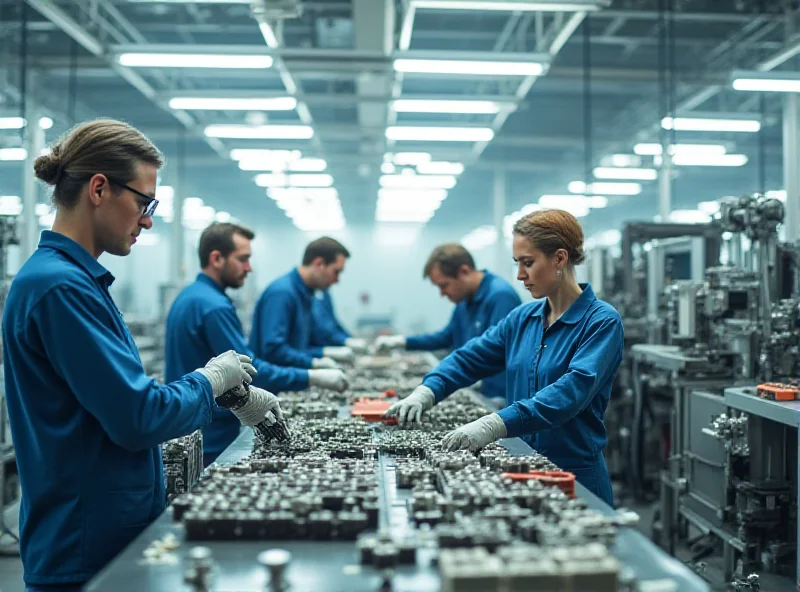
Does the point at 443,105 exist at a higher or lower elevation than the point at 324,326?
higher

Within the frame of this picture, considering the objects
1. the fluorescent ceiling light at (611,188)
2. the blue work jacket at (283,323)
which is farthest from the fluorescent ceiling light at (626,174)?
the blue work jacket at (283,323)

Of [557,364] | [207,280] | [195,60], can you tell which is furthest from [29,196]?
[557,364]

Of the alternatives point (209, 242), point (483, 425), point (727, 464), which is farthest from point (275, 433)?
point (727, 464)

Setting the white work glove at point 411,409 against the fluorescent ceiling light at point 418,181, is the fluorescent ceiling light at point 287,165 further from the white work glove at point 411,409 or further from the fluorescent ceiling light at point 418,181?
the white work glove at point 411,409

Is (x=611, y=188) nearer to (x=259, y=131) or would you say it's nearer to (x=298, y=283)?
(x=259, y=131)

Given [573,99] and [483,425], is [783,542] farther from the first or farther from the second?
[573,99]

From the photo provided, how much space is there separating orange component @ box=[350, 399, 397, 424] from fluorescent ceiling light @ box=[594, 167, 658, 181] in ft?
23.0

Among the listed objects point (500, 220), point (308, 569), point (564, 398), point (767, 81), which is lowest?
point (308, 569)

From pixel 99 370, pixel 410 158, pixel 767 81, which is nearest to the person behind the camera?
pixel 99 370

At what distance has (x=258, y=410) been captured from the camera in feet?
7.52

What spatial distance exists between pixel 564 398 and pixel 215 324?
1570mm

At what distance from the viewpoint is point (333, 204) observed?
12.2 m

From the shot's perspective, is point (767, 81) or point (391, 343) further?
point (391, 343)

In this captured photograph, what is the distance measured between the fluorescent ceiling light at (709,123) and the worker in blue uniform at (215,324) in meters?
4.19
